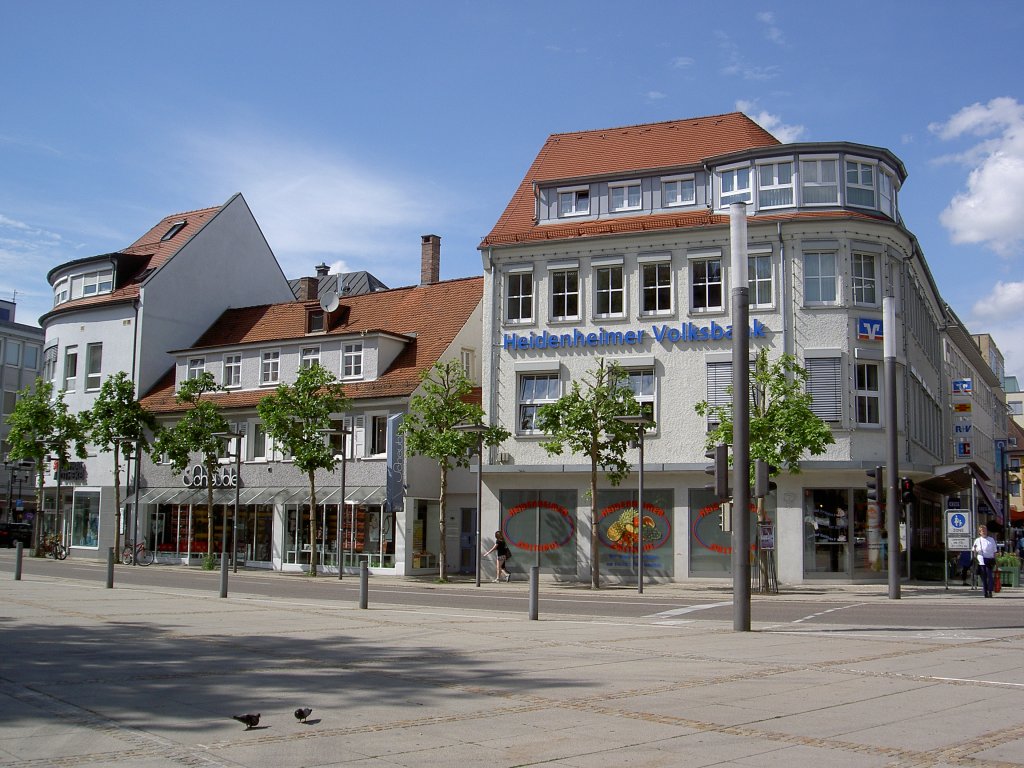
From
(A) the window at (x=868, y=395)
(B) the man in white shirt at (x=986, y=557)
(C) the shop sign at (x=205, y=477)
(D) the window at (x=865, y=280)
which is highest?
(D) the window at (x=865, y=280)

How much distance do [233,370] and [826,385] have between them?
83.0ft

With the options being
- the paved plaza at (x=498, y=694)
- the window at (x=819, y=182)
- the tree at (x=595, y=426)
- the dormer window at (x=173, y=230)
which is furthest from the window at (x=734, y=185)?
the dormer window at (x=173, y=230)

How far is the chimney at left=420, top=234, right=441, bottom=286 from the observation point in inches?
1971

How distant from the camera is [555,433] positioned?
108ft

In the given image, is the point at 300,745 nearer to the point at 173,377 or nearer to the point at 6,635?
the point at 6,635

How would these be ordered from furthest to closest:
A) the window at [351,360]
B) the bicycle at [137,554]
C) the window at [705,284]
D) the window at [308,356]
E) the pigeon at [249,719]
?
the bicycle at [137,554] < the window at [308,356] < the window at [351,360] < the window at [705,284] < the pigeon at [249,719]

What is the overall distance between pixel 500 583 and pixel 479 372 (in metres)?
11.5

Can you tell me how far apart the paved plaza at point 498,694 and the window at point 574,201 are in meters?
23.8

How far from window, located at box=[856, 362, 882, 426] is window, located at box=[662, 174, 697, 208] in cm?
837

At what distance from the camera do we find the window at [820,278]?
34812mm

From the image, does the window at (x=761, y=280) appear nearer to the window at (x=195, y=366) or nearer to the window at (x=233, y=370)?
the window at (x=233, y=370)

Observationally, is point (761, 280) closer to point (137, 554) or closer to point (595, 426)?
point (595, 426)

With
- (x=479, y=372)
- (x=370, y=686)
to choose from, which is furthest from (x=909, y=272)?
(x=370, y=686)

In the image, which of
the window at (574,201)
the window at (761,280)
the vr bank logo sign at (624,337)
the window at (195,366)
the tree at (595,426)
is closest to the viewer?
the tree at (595,426)
